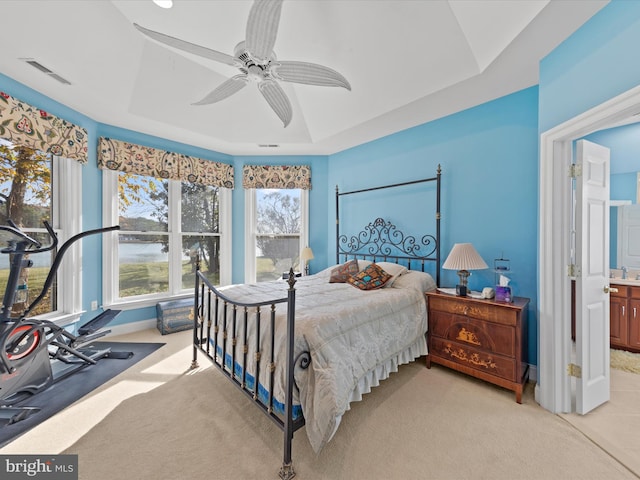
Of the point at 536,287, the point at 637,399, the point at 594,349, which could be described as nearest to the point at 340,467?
the point at 594,349

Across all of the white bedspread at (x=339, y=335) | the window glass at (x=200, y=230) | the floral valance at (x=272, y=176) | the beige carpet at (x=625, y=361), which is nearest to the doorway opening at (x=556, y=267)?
the white bedspread at (x=339, y=335)

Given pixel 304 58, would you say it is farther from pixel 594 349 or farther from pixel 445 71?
pixel 594 349

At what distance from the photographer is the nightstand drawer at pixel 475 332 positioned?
2.18 m

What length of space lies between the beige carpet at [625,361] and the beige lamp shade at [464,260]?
1828 mm

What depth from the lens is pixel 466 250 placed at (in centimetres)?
251

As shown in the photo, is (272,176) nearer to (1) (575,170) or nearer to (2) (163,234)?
(2) (163,234)

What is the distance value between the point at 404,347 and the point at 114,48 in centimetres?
401

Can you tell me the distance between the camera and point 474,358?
2371 millimetres

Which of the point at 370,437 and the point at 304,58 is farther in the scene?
the point at 304,58

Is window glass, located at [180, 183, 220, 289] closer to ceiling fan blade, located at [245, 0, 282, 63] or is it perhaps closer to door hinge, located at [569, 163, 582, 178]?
ceiling fan blade, located at [245, 0, 282, 63]

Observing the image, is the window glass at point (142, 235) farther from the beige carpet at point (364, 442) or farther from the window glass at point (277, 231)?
the beige carpet at point (364, 442)

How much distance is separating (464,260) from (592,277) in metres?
0.89

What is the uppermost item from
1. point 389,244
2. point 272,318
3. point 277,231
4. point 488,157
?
point 488,157

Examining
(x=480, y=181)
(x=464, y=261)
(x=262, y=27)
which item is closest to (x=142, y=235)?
(x=262, y=27)
